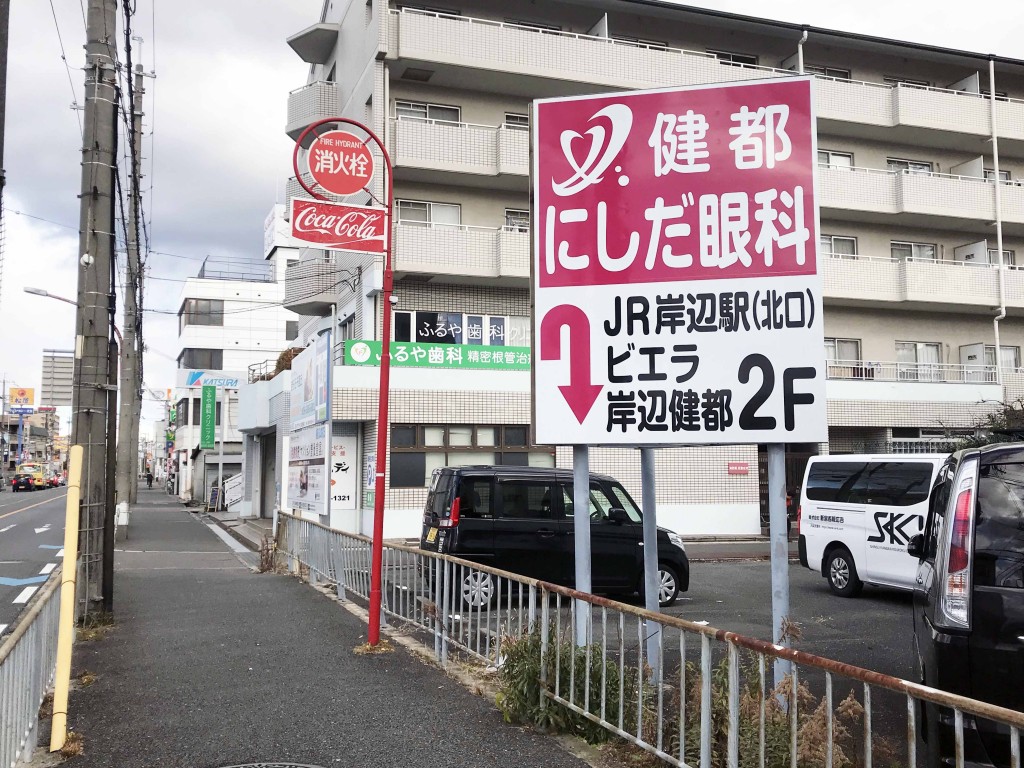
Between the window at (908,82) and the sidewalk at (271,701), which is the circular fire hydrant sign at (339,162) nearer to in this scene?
the sidewalk at (271,701)

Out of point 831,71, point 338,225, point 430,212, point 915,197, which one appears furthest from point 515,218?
point 338,225

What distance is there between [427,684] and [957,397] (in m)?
23.0

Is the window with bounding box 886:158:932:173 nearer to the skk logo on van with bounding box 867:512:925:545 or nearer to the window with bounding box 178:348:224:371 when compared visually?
the skk logo on van with bounding box 867:512:925:545

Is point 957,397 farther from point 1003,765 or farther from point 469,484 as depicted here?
point 1003,765

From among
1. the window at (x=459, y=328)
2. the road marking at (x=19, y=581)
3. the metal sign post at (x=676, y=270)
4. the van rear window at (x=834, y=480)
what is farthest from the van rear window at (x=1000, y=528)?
the window at (x=459, y=328)

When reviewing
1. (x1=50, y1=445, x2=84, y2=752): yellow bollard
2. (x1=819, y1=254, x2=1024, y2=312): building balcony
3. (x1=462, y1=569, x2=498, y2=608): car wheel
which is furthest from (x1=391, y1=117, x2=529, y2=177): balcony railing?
(x1=50, y1=445, x2=84, y2=752): yellow bollard

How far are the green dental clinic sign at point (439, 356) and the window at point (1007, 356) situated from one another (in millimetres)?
15076

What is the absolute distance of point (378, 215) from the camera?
337 inches

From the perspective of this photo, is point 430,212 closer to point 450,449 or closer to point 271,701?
point 450,449

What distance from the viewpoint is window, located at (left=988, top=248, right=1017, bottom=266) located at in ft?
90.4

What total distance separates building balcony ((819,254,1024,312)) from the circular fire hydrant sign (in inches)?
731

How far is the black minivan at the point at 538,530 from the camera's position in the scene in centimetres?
1123

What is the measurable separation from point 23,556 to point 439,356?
9785 mm

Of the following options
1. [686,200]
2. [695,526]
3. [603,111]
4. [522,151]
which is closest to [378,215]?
[603,111]
